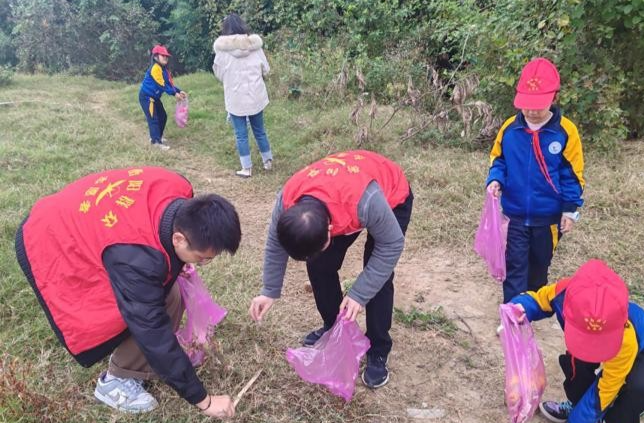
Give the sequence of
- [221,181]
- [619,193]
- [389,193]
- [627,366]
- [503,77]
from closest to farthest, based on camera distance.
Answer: [627,366] < [389,193] < [619,193] < [503,77] < [221,181]

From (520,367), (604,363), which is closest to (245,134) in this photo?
(520,367)

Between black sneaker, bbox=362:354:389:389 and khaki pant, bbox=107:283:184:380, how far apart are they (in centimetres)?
86

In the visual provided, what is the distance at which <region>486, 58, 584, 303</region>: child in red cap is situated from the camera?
2.25 meters

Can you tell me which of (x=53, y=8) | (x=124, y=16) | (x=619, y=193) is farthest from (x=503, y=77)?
(x=53, y=8)

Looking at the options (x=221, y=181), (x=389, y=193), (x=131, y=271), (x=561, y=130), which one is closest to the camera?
(x=131, y=271)

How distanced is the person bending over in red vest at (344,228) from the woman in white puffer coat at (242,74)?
9.42 feet

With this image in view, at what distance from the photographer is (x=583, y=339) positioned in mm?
1594

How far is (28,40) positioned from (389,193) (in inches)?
543

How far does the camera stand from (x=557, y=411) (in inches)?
83.1

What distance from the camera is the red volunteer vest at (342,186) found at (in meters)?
1.71

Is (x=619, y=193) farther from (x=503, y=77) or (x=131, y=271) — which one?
(x=131, y=271)

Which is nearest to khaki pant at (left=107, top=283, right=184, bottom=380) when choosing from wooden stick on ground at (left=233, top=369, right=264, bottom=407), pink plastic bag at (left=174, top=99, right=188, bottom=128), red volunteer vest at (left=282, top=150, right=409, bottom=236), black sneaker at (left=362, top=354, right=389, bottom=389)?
wooden stick on ground at (left=233, top=369, right=264, bottom=407)

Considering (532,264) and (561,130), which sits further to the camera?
(532,264)

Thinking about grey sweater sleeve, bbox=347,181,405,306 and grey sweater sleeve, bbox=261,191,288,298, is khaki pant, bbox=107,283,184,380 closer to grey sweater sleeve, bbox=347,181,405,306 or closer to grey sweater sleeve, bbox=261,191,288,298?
grey sweater sleeve, bbox=261,191,288,298
